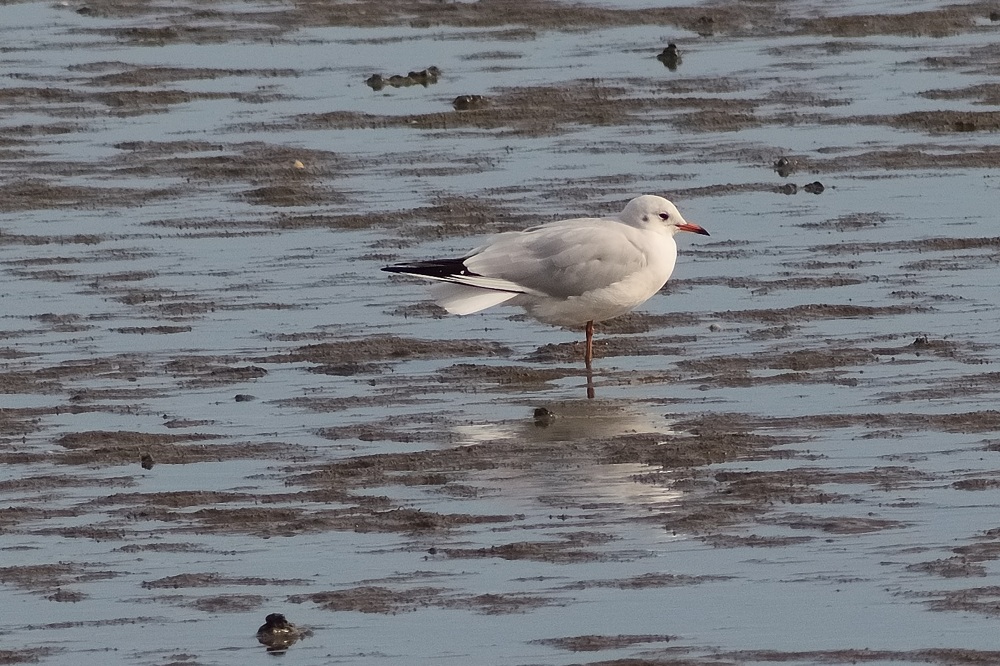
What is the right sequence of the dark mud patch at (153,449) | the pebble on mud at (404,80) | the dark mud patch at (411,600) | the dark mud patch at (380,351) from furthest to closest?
1. the pebble on mud at (404,80)
2. the dark mud patch at (380,351)
3. the dark mud patch at (153,449)
4. the dark mud patch at (411,600)


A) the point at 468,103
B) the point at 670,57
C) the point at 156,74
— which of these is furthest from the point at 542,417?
the point at 156,74

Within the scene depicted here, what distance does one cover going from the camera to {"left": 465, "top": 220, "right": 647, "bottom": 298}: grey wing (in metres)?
12.0

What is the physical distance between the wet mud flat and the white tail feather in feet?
0.82

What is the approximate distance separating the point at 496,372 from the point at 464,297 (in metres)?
0.65

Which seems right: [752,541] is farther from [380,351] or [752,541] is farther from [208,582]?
[380,351]

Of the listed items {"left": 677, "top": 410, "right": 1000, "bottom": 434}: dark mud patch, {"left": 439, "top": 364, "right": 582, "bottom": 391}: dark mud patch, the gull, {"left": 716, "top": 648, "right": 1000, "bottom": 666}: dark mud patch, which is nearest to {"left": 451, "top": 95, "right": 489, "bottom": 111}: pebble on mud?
the gull

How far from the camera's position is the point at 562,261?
12.1 m

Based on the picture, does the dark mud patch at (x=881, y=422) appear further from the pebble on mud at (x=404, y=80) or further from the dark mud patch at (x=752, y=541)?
the pebble on mud at (x=404, y=80)

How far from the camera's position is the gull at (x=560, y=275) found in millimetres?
12031

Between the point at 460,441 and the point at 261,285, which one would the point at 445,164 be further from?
the point at 460,441

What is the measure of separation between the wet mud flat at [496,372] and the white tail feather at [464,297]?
0.82 feet

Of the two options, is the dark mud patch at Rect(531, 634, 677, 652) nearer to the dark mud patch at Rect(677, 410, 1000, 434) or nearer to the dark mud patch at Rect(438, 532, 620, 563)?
the dark mud patch at Rect(438, 532, 620, 563)

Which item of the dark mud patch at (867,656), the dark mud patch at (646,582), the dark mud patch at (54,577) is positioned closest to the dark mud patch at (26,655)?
the dark mud patch at (54,577)

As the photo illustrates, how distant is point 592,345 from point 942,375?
2033 millimetres
